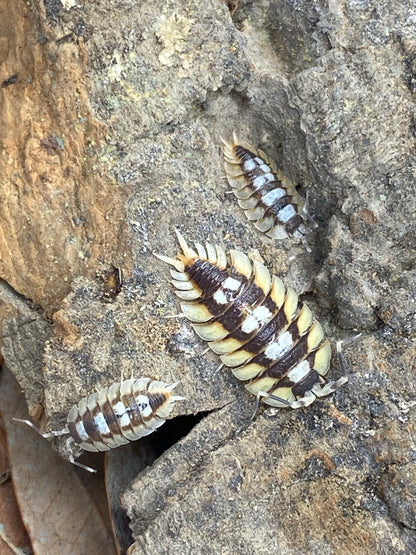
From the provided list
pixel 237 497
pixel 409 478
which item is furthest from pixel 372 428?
pixel 237 497

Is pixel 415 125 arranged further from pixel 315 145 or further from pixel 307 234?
pixel 307 234

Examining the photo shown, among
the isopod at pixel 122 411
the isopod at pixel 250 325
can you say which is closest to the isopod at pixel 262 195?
the isopod at pixel 250 325

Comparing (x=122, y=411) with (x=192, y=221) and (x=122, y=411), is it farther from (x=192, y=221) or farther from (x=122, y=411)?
(x=192, y=221)

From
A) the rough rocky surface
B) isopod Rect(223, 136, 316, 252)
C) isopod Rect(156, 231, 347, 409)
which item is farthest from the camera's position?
isopod Rect(223, 136, 316, 252)

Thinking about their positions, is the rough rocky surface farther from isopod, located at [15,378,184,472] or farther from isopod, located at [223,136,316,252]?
isopod, located at [223,136,316,252]

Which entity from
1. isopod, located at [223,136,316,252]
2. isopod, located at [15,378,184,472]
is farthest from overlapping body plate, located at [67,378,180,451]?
isopod, located at [223,136,316,252]
